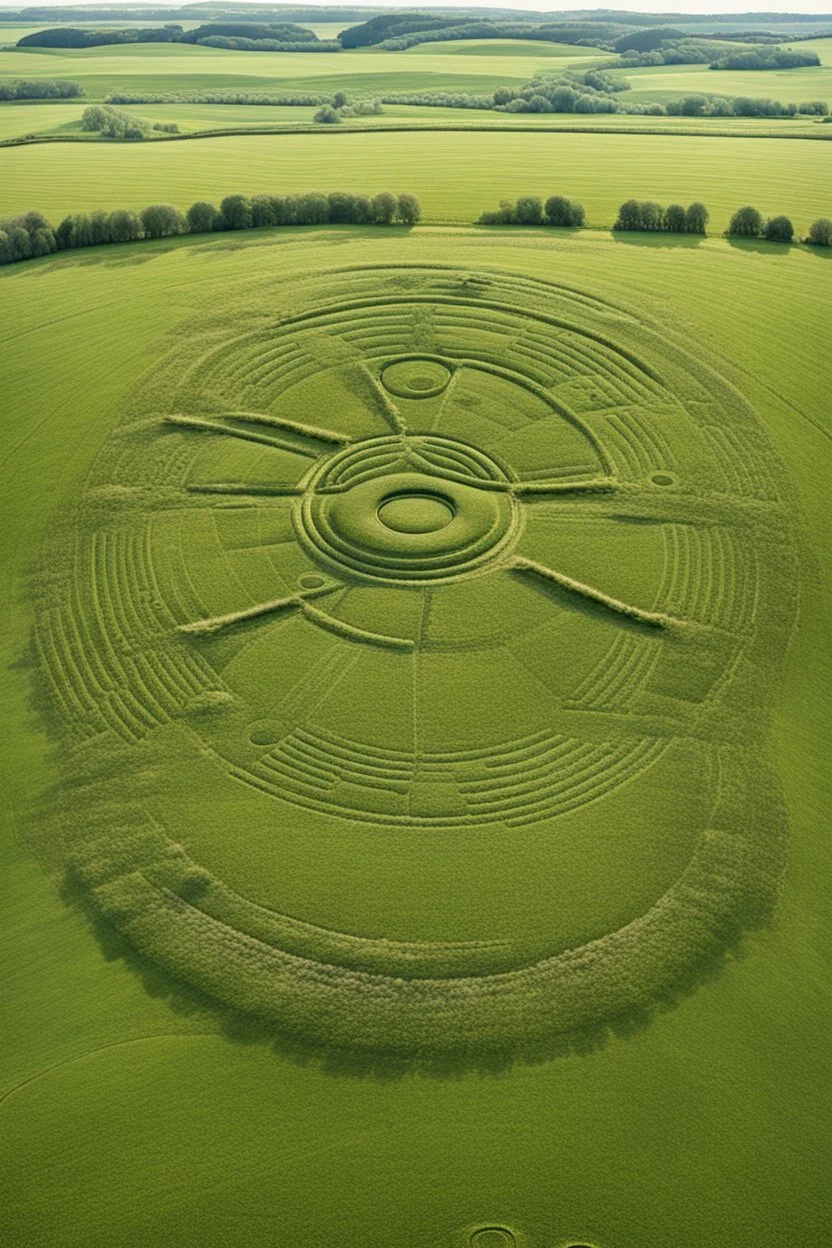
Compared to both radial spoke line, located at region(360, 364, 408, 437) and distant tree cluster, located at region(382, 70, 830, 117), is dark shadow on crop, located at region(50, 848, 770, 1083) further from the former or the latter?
distant tree cluster, located at region(382, 70, 830, 117)

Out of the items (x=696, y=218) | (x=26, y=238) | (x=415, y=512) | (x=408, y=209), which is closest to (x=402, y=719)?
(x=415, y=512)

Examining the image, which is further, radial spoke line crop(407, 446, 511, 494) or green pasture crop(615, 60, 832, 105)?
green pasture crop(615, 60, 832, 105)

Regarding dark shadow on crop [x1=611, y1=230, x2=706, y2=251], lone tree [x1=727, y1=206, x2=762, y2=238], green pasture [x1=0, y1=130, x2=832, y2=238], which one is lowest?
dark shadow on crop [x1=611, y1=230, x2=706, y2=251]

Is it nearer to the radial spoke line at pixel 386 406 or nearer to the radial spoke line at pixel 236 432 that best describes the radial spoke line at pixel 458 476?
the radial spoke line at pixel 386 406

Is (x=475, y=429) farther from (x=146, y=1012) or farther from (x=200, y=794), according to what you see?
(x=146, y=1012)

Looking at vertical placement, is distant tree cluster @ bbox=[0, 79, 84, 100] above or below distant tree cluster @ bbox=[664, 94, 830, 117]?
above

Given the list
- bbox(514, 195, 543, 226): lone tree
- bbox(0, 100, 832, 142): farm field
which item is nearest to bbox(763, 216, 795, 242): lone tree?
bbox(514, 195, 543, 226): lone tree
